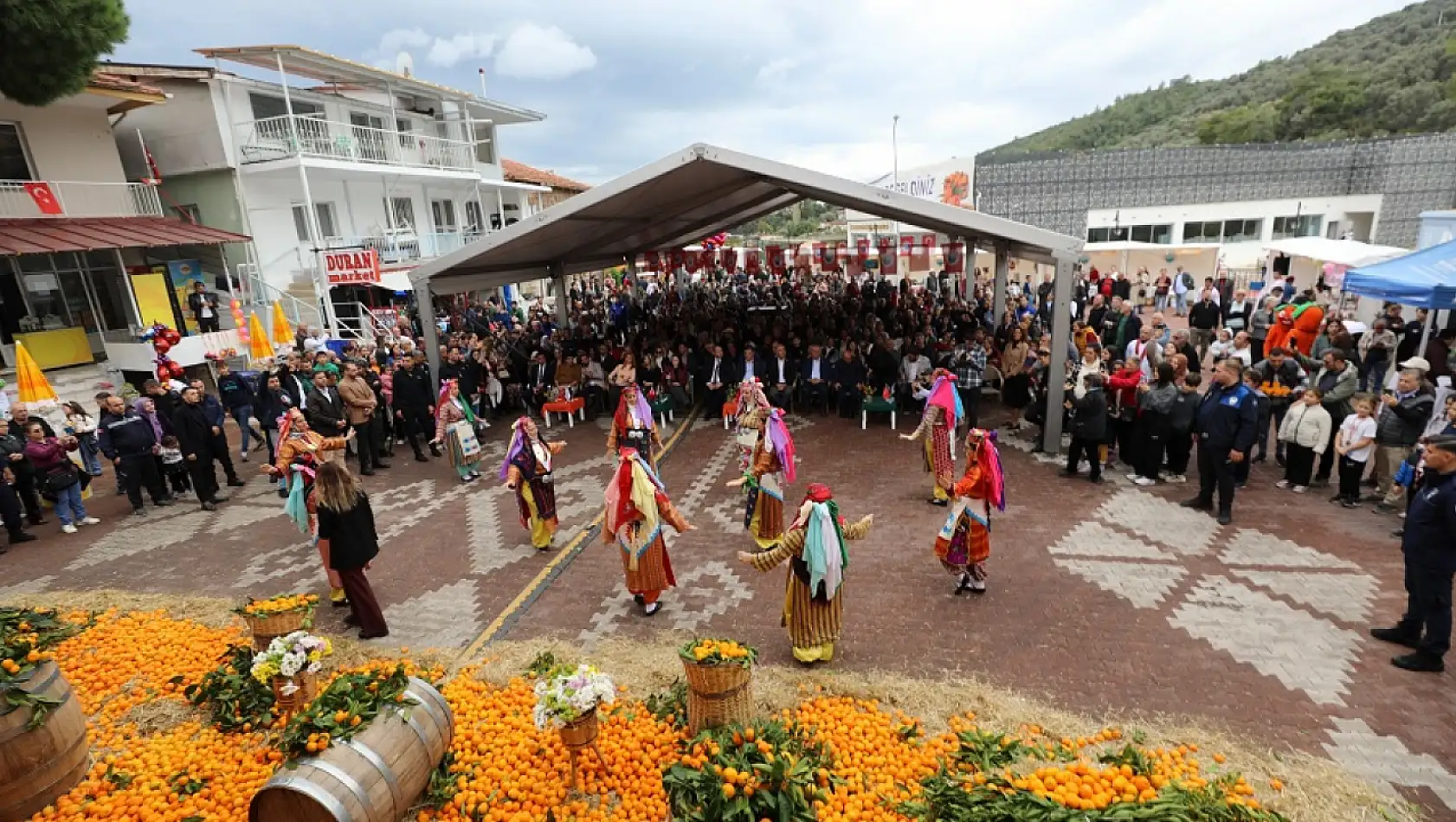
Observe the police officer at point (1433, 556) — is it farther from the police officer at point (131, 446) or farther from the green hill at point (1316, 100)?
the green hill at point (1316, 100)

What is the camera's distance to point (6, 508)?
9.52 meters

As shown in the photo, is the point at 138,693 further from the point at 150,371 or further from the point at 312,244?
the point at 312,244

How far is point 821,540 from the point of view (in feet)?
18.4

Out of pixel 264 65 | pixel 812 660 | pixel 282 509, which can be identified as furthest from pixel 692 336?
pixel 264 65

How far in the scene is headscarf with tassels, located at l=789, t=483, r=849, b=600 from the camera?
562 cm

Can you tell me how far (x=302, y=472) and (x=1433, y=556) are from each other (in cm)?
1051

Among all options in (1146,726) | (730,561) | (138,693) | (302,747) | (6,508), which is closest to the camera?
(302,747)

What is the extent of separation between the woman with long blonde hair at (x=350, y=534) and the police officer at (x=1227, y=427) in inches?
380

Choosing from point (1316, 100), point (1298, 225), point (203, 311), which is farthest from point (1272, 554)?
point (1316, 100)

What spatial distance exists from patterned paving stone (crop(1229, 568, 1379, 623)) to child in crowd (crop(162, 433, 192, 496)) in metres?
14.5

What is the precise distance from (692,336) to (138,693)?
40.5 ft

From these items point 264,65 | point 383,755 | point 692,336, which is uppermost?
point 264,65

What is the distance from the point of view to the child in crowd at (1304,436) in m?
8.88

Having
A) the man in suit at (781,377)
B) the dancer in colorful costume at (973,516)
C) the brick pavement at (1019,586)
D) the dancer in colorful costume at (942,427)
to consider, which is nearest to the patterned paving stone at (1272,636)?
the brick pavement at (1019,586)
